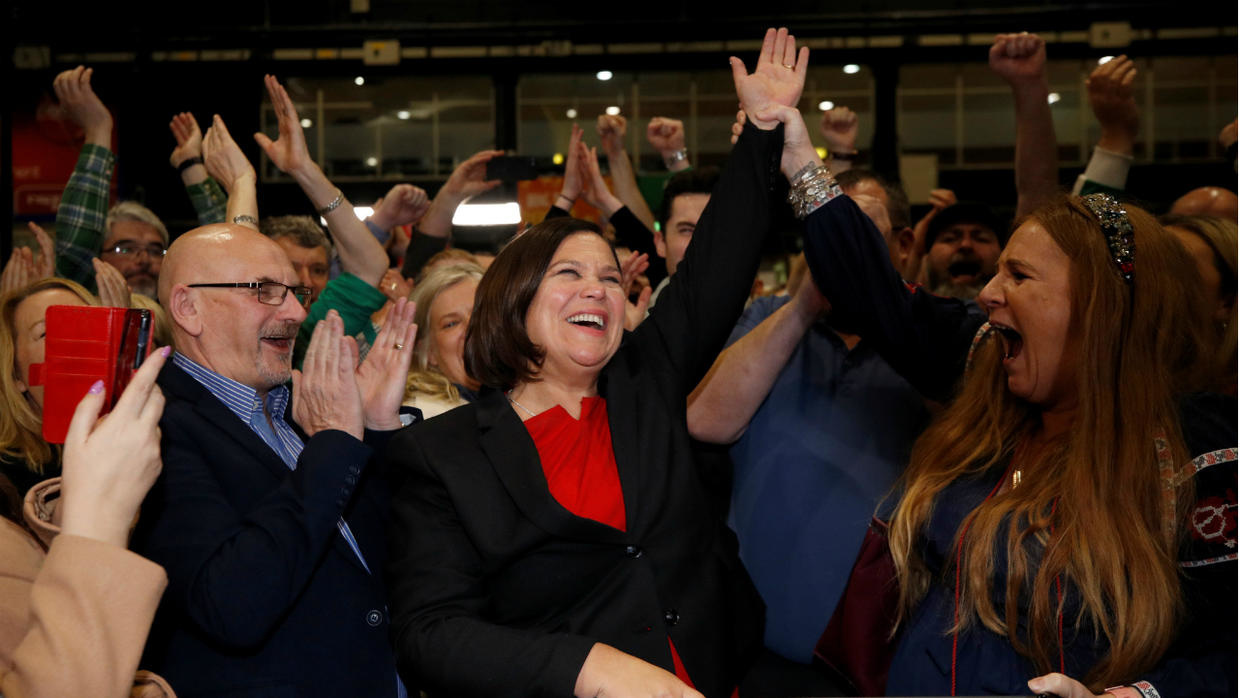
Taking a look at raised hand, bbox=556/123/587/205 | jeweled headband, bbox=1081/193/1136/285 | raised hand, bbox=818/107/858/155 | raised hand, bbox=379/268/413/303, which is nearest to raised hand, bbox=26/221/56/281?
raised hand, bbox=379/268/413/303

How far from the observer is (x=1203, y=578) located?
1656mm

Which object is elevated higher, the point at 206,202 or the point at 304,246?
the point at 206,202

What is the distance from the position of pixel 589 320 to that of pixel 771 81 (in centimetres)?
58

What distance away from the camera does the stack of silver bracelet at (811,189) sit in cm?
192

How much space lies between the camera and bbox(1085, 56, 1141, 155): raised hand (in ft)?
9.89

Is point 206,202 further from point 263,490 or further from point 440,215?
point 263,490

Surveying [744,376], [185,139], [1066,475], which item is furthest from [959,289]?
[185,139]

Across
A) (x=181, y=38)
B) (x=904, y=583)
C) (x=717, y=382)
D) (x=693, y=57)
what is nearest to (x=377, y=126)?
(x=181, y=38)

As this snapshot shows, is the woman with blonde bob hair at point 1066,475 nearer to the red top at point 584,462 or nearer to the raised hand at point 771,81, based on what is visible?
the raised hand at point 771,81

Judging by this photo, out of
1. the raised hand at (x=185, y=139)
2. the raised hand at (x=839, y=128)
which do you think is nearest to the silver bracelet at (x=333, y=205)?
the raised hand at (x=185, y=139)

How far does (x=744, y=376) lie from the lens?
2234 millimetres

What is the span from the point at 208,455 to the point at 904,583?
1241mm

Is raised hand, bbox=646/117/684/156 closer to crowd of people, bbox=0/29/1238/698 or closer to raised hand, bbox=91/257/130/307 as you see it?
crowd of people, bbox=0/29/1238/698

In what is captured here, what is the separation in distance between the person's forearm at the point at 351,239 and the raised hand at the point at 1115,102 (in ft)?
6.83
